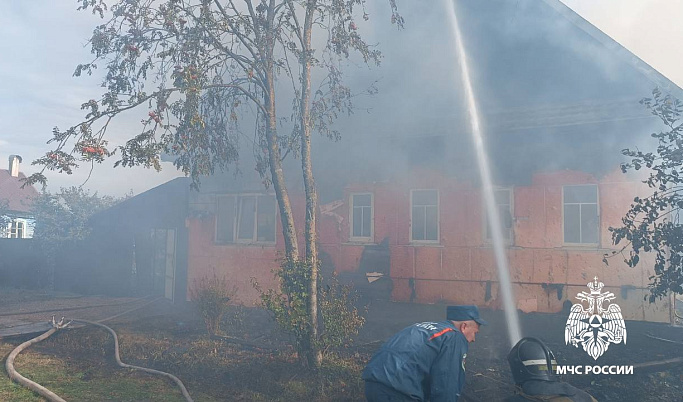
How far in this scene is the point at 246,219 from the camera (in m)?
12.6

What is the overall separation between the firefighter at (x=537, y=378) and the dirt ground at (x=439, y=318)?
3041 millimetres

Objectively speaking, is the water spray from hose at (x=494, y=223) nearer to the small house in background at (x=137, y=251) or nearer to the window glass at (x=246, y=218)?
the window glass at (x=246, y=218)

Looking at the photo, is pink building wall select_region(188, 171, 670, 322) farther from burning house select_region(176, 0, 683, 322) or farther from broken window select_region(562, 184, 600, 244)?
broken window select_region(562, 184, 600, 244)

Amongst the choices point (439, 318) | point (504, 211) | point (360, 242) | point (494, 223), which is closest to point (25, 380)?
point (360, 242)

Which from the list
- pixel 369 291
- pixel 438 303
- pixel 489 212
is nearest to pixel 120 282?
pixel 369 291

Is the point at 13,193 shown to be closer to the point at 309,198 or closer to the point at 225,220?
the point at 225,220

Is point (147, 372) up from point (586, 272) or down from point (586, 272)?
down

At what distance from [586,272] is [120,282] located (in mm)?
14444

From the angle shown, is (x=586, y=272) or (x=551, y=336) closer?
(x=551, y=336)

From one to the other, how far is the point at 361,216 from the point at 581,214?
15.8ft

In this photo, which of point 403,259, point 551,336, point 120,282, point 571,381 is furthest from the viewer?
point 120,282

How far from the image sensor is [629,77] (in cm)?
937

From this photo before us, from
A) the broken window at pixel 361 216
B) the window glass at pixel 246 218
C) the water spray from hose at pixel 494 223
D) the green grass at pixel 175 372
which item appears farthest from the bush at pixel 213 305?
the water spray from hose at pixel 494 223

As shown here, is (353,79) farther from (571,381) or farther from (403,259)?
(571,381)
